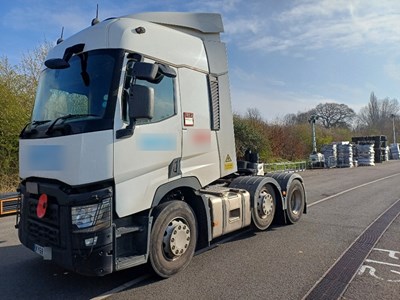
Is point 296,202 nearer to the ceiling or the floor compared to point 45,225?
nearer to the floor

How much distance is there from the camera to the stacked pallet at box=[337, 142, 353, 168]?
28531 mm

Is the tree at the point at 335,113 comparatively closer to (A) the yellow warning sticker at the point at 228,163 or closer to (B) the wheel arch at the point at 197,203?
(A) the yellow warning sticker at the point at 228,163

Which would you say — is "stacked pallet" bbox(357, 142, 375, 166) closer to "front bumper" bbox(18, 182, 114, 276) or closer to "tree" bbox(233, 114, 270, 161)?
"tree" bbox(233, 114, 270, 161)

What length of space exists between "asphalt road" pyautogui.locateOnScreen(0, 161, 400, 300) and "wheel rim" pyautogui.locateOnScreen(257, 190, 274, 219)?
43cm

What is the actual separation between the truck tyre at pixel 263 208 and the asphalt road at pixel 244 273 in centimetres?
28

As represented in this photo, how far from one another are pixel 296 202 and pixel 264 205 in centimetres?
157

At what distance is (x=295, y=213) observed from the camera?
→ 7.17 meters

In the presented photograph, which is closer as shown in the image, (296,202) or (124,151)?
(124,151)

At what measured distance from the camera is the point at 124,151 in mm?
3682

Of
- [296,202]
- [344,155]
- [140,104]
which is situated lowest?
[296,202]

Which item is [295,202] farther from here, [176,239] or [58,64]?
[58,64]

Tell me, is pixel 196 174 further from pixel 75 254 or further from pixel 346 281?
pixel 346 281

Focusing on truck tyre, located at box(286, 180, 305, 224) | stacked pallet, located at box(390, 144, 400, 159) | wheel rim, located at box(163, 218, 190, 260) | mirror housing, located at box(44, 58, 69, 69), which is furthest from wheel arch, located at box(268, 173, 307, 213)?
stacked pallet, located at box(390, 144, 400, 159)

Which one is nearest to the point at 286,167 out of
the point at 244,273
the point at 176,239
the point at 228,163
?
the point at 228,163
